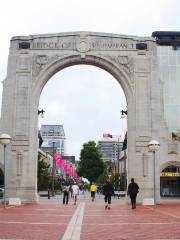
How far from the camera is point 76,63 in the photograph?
34.1 metres

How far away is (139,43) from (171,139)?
25.3 feet

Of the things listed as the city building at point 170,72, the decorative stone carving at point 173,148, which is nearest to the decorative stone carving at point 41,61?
the decorative stone carving at point 173,148

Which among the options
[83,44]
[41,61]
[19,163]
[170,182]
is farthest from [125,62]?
[170,182]

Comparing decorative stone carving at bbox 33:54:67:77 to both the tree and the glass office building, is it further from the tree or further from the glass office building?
the tree

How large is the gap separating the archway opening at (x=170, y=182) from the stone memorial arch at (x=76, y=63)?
25.6m

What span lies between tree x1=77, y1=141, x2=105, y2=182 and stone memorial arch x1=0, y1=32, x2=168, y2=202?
5626 centimetres

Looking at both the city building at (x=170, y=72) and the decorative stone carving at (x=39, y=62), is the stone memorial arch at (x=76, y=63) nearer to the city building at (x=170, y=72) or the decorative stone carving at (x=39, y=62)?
the decorative stone carving at (x=39, y=62)

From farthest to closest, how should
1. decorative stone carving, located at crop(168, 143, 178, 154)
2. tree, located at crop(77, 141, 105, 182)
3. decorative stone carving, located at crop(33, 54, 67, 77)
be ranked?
tree, located at crop(77, 141, 105, 182), decorative stone carving, located at crop(33, 54, 67, 77), decorative stone carving, located at crop(168, 143, 178, 154)

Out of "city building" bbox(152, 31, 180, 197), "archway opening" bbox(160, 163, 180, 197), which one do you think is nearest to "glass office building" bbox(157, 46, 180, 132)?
"city building" bbox(152, 31, 180, 197)

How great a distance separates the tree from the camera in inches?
3501

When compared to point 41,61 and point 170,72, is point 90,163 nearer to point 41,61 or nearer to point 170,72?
point 170,72

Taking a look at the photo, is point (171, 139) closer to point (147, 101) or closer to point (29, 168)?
point (147, 101)

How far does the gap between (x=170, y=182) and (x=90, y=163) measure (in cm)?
3269

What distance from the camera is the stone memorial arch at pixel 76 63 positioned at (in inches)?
1270
